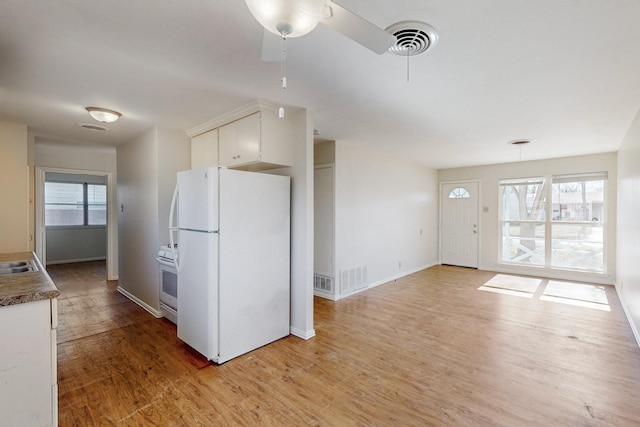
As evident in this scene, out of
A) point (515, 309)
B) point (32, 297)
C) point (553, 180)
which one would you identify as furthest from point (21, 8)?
point (553, 180)

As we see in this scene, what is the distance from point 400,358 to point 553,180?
17.9 feet

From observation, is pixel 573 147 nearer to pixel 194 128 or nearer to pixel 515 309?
pixel 515 309

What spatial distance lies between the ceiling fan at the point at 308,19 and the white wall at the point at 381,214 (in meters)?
3.17

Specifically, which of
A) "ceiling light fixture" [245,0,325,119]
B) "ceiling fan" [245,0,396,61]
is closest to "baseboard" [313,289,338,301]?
"ceiling fan" [245,0,396,61]

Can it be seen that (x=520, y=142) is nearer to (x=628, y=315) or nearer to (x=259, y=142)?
(x=628, y=315)

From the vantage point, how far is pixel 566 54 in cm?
199

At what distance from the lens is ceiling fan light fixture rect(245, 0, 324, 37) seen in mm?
999

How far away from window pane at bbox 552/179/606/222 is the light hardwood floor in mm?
2455

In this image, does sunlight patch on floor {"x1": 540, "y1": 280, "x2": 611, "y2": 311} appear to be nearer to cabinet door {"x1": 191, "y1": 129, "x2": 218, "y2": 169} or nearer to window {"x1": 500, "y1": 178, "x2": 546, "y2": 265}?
window {"x1": 500, "y1": 178, "x2": 546, "y2": 265}

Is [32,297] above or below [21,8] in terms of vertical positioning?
below

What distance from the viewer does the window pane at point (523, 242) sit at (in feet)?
19.9

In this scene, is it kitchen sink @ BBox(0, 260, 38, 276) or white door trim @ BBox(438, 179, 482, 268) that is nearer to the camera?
kitchen sink @ BBox(0, 260, 38, 276)

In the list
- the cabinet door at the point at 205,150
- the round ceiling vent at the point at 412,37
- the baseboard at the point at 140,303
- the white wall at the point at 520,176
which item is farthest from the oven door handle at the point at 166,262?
the white wall at the point at 520,176

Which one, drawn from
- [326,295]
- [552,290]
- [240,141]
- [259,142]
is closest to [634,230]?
[552,290]
